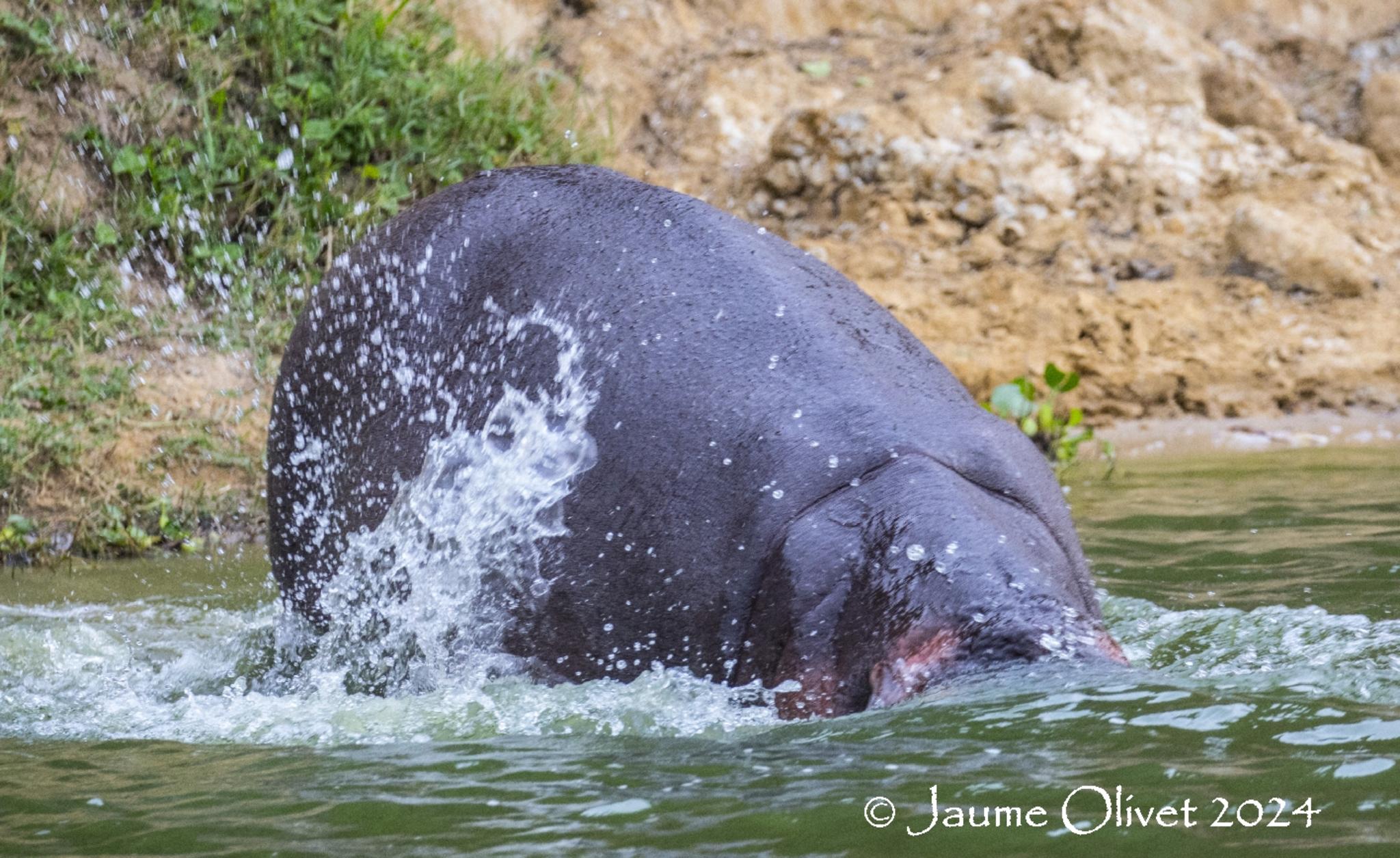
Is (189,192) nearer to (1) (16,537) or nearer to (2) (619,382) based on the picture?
(1) (16,537)

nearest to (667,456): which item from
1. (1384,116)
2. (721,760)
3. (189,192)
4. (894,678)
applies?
(894,678)

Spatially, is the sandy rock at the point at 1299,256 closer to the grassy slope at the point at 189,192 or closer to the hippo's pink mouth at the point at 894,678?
the grassy slope at the point at 189,192

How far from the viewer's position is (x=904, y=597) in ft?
9.18

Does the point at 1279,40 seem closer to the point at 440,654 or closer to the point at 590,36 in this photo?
the point at 590,36

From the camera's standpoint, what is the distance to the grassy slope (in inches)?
230

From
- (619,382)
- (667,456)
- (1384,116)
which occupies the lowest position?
(667,456)

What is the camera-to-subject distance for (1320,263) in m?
8.62

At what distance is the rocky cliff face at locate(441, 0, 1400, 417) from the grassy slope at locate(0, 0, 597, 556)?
1273 millimetres

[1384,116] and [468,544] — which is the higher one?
[1384,116]

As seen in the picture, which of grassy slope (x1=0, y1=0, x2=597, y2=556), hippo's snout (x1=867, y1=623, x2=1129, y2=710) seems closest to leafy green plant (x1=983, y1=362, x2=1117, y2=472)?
grassy slope (x1=0, y1=0, x2=597, y2=556)

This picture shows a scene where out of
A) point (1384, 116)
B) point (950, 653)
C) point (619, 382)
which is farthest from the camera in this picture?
point (1384, 116)

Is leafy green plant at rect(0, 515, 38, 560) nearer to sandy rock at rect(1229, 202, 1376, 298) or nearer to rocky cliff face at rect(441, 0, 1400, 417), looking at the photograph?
rocky cliff face at rect(441, 0, 1400, 417)

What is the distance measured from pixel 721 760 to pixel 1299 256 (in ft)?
23.3

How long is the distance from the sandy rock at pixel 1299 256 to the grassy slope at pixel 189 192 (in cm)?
375
